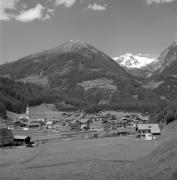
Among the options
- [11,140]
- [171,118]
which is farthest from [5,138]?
[171,118]

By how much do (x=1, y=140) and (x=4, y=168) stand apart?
4625 centimetres

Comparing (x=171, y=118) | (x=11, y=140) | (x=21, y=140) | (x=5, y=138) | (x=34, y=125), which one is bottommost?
(x=21, y=140)

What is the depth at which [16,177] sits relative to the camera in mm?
51375

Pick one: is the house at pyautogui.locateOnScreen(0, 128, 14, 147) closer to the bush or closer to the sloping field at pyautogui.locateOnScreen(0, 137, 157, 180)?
the sloping field at pyautogui.locateOnScreen(0, 137, 157, 180)

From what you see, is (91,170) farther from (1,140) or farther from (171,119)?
(171,119)

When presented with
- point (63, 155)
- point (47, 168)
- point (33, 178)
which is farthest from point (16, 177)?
point (63, 155)

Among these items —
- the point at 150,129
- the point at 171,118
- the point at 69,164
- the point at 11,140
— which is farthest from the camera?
the point at 171,118

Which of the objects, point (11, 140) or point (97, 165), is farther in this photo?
point (11, 140)

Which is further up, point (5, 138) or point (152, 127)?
point (152, 127)

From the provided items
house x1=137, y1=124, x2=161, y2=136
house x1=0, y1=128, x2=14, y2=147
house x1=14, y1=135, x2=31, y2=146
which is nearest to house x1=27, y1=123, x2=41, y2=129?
house x1=14, y1=135, x2=31, y2=146

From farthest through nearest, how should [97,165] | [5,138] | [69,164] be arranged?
[5,138] < [69,164] < [97,165]

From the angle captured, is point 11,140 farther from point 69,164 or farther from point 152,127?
point 69,164

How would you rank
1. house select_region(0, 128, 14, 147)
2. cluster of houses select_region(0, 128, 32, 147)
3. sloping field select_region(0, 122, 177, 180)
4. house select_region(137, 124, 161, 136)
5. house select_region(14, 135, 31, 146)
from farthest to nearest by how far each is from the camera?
house select_region(137, 124, 161, 136), house select_region(14, 135, 31, 146), cluster of houses select_region(0, 128, 32, 147), house select_region(0, 128, 14, 147), sloping field select_region(0, 122, 177, 180)

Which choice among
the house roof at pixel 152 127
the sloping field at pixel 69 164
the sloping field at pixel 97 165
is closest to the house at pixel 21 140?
the sloping field at pixel 69 164
